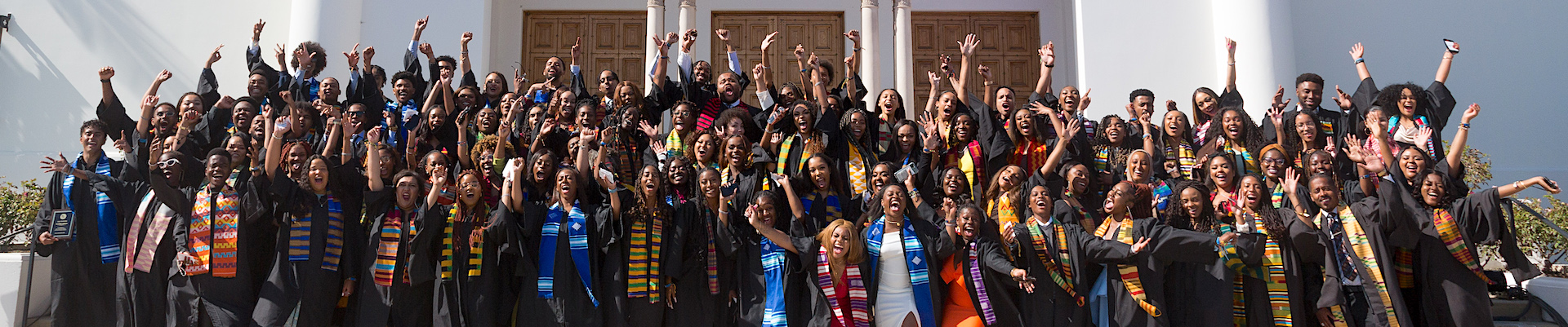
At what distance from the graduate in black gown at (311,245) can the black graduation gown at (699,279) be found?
187 cm

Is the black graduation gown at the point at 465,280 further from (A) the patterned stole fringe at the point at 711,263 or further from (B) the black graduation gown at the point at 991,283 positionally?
(B) the black graduation gown at the point at 991,283

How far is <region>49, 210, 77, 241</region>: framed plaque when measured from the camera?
6.20 meters

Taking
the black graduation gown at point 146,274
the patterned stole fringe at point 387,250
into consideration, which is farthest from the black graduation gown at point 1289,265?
the black graduation gown at point 146,274

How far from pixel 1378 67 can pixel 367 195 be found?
10.2 metres

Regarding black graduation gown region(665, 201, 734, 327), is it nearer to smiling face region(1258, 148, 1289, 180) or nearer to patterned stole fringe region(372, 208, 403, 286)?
patterned stole fringe region(372, 208, 403, 286)

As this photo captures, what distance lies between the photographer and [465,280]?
6.29m

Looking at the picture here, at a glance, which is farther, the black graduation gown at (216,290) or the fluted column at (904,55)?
the fluted column at (904,55)

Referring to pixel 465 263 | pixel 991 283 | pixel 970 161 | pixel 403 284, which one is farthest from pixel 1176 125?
pixel 403 284

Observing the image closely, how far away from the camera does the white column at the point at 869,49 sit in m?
11.1

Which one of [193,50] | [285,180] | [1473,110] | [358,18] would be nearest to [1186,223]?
[1473,110]

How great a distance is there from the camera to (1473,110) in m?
6.88

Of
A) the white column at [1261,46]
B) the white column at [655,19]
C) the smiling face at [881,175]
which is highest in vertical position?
the white column at [655,19]

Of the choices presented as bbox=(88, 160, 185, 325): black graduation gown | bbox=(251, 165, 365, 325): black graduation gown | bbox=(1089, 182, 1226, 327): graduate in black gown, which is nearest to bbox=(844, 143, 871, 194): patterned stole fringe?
bbox=(1089, 182, 1226, 327): graduate in black gown

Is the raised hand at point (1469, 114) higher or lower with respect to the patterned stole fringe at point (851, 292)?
higher
